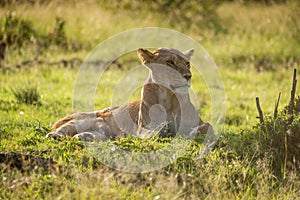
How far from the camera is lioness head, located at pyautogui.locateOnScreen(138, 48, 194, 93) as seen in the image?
7535 mm

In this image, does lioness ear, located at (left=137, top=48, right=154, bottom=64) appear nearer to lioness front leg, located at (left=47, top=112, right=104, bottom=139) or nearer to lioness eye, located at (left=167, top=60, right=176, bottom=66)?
lioness eye, located at (left=167, top=60, right=176, bottom=66)

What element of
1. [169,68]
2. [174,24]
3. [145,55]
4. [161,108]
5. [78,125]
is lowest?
[78,125]

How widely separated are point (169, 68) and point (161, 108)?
1.57 ft

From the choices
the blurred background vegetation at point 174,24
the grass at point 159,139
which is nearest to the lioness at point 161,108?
the grass at point 159,139

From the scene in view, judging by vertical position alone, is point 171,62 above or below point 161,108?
above

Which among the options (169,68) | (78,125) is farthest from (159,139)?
(78,125)

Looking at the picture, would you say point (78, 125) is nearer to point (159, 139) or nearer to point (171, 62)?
point (159, 139)

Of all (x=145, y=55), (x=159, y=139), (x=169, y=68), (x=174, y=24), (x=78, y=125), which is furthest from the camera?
(x=174, y=24)

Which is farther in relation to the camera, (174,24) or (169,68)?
(174,24)

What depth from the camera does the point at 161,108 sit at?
7.77 m

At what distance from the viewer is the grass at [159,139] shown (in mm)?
6180

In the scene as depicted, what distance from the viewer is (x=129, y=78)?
43.3ft

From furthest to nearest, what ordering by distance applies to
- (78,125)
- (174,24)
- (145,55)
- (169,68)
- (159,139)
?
(174,24), (78,125), (145,55), (169,68), (159,139)

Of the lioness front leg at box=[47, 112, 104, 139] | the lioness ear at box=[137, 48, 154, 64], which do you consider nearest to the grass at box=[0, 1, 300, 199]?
the lioness front leg at box=[47, 112, 104, 139]
